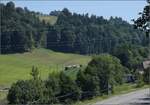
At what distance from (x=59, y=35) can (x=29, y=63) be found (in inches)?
1645

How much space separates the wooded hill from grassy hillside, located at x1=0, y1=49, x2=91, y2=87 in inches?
231

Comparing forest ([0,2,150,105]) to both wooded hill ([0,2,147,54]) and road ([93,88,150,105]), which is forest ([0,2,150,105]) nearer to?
wooded hill ([0,2,147,54])

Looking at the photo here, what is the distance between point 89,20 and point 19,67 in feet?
269

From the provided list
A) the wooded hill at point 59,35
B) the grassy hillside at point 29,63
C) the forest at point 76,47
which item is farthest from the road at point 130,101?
the wooded hill at point 59,35

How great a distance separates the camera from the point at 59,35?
143875mm

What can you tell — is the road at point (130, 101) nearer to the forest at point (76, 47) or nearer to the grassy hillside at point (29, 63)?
the forest at point (76, 47)

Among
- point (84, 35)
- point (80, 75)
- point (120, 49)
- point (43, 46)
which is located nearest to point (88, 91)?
point (80, 75)

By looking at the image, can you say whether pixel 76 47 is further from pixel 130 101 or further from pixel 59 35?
pixel 130 101

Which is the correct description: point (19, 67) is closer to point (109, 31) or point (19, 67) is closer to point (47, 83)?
point (47, 83)

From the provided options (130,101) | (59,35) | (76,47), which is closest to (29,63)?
(76,47)

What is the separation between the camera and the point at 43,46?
136 meters

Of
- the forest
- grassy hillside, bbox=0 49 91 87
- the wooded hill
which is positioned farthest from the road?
the wooded hill

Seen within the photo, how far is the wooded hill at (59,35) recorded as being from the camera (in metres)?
126

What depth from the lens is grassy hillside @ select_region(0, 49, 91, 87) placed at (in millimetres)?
84000
